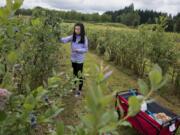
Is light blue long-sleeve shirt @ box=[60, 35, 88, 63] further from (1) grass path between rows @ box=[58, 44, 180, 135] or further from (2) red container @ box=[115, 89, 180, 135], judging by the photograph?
(2) red container @ box=[115, 89, 180, 135]

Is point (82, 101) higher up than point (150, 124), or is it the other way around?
point (150, 124)

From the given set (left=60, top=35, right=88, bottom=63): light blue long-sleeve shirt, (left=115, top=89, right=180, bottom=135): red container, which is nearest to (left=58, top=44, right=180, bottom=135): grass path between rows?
(left=60, top=35, right=88, bottom=63): light blue long-sleeve shirt

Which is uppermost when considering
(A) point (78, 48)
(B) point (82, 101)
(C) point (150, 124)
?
(A) point (78, 48)

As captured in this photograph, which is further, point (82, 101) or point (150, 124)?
point (82, 101)

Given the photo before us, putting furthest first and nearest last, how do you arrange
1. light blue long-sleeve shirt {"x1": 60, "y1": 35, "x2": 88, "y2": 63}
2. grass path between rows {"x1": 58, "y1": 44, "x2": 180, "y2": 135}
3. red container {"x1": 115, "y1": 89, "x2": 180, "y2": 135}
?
light blue long-sleeve shirt {"x1": 60, "y1": 35, "x2": 88, "y2": 63}
grass path between rows {"x1": 58, "y1": 44, "x2": 180, "y2": 135}
red container {"x1": 115, "y1": 89, "x2": 180, "y2": 135}

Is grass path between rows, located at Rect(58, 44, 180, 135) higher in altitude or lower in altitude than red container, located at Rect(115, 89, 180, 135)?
lower

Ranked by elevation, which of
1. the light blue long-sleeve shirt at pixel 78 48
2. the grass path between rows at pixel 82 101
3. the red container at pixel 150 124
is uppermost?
the light blue long-sleeve shirt at pixel 78 48

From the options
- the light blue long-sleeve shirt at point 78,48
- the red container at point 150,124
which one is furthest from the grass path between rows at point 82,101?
the red container at point 150,124

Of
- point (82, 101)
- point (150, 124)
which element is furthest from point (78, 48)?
point (150, 124)

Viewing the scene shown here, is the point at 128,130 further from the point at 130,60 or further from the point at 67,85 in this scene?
the point at 130,60

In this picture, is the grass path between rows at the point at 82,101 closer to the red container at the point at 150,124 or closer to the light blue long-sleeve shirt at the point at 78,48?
the light blue long-sleeve shirt at the point at 78,48

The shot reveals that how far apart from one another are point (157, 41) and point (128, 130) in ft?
12.5

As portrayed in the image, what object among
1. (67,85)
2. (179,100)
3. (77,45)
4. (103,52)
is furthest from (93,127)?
(103,52)

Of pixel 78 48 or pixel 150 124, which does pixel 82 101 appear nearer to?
pixel 78 48
